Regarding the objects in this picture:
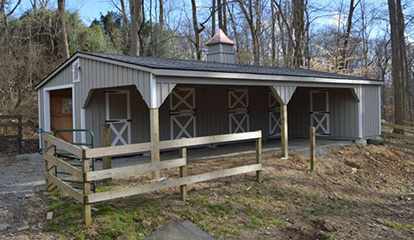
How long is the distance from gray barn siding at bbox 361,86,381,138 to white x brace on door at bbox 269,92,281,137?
283 cm

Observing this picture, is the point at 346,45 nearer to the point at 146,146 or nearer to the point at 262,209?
the point at 262,209

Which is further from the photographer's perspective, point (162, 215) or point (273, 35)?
point (273, 35)

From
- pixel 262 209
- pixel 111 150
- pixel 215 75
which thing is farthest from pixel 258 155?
pixel 111 150

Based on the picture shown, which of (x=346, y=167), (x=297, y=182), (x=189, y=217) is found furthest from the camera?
(x=346, y=167)

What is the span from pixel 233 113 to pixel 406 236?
7362mm

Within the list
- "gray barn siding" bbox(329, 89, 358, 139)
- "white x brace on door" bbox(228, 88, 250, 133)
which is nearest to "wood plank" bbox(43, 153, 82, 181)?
"white x brace on door" bbox(228, 88, 250, 133)

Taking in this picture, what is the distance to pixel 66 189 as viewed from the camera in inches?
219

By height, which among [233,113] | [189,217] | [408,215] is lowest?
[408,215]

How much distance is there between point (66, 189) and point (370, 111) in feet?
35.7

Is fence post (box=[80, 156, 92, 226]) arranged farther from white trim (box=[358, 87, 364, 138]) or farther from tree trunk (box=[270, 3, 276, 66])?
tree trunk (box=[270, 3, 276, 66])

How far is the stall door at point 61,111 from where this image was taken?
11961mm

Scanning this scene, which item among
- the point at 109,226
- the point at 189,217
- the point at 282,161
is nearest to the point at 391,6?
the point at 282,161

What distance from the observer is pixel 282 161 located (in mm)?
9531

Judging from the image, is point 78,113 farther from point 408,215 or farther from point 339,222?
point 408,215
